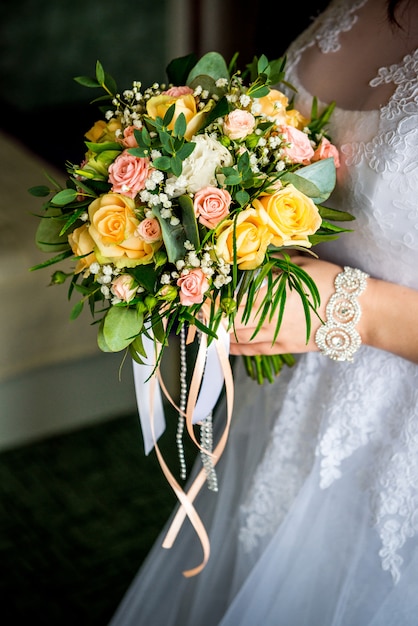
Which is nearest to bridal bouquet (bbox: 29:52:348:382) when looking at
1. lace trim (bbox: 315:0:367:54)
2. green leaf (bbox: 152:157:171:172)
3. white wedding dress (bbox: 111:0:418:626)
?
green leaf (bbox: 152:157:171:172)

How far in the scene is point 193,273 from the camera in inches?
36.7

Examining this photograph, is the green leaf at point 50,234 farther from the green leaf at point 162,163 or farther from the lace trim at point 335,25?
the lace trim at point 335,25

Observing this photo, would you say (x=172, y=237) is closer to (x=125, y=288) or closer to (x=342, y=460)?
(x=125, y=288)

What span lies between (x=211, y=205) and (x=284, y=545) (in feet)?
2.31

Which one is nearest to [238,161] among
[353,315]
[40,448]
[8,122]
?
[353,315]

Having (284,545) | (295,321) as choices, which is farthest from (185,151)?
(284,545)

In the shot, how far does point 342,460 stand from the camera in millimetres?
1241

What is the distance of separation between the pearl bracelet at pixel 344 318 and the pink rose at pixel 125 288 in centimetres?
34

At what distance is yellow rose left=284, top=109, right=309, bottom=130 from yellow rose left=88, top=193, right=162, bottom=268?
0.31 meters

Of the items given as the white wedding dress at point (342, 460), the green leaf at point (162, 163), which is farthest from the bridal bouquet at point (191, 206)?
the white wedding dress at point (342, 460)

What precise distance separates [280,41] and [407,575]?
A: 1103 mm

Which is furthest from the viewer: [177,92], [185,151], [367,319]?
[367,319]

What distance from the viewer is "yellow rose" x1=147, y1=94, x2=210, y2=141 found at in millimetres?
982

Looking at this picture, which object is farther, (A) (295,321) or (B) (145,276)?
(A) (295,321)
